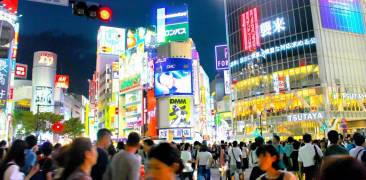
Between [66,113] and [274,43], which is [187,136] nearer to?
[274,43]

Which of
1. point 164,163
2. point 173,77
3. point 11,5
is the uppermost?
point 11,5

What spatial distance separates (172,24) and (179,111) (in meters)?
16.2

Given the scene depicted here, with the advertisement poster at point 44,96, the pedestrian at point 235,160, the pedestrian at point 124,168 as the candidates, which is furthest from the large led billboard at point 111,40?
the pedestrian at point 124,168

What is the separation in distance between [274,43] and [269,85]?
658 cm

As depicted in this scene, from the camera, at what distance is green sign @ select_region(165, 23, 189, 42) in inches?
2319

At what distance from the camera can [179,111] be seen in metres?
53.4

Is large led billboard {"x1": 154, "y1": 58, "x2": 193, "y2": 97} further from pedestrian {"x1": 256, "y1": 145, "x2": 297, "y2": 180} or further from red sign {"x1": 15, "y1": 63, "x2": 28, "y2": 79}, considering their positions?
red sign {"x1": 15, "y1": 63, "x2": 28, "y2": 79}

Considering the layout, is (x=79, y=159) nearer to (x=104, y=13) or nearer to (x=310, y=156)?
(x=104, y=13)

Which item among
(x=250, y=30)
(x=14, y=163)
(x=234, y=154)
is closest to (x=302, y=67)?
(x=250, y=30)

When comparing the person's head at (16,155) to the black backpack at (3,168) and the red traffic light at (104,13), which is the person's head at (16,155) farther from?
the red traffic light at (104,13)

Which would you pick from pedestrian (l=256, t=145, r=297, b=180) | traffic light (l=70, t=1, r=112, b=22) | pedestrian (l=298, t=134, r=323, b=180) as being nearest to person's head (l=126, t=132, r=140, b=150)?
pedestrian (l=256, t=145, r=297, b=180)

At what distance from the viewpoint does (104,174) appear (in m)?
4.99

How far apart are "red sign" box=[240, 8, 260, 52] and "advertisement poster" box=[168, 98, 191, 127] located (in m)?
13.8

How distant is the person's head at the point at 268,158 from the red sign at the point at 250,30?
51489 millimetres
